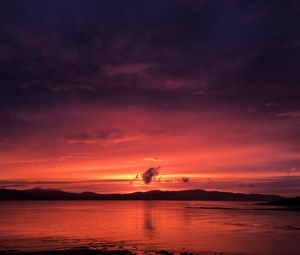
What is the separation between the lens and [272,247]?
38.0 meters

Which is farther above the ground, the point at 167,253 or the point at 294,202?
the point at 294,202

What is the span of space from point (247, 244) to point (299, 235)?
11920mm

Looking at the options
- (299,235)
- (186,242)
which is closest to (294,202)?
(299,235)

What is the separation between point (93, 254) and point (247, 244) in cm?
1741

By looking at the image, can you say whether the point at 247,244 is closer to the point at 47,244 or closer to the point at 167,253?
the point at 167,253

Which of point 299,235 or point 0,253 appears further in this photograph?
point 299,235

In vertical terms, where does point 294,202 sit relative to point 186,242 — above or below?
above

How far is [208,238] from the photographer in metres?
45.4

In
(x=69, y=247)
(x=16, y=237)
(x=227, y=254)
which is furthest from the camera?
(x=16, y=237)

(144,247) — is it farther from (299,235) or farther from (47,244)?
(299,235)

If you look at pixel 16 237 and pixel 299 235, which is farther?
pixel 299 235

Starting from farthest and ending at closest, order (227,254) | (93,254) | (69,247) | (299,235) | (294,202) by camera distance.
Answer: (294,202) → (299,235) → (69,247) → (227,254) → (93,254)

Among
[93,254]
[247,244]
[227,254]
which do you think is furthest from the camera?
[247,244]

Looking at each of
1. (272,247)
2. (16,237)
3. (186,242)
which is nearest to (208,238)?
(186,242)
